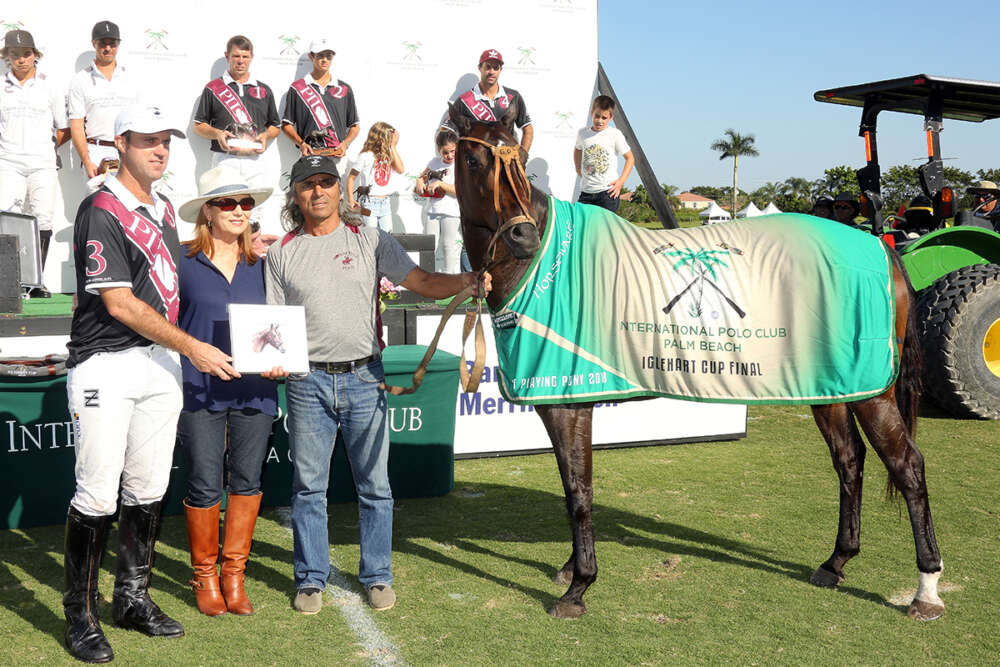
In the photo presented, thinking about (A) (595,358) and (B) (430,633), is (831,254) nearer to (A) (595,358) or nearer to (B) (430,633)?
(A) (595,358)

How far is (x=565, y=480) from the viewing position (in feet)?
13.7

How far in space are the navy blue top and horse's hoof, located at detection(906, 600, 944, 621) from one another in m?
3.14

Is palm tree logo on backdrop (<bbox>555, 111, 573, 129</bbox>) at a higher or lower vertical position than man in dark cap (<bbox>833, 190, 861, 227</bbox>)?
higher

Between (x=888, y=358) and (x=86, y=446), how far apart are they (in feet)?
11.7

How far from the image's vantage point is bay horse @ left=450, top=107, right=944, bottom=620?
3959 millimetres

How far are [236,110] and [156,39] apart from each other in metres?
1.19

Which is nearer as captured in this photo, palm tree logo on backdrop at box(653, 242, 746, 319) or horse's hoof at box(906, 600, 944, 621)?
horse's hoof at box(906, 600, 944, 621)

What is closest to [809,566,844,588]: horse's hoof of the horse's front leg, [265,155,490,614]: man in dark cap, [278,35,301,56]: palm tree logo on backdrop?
the horse's front leg

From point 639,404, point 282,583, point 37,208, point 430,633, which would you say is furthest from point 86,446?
point 37,208

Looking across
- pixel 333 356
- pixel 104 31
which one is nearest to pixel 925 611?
pixel 333 356

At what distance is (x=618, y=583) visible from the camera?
4449 mm

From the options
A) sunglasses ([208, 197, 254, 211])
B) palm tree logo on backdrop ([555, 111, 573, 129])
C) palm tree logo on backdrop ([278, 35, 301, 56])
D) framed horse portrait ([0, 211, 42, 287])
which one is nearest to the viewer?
sunglasses ([208, 197, 254, 211])

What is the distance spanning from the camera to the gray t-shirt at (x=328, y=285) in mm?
3951

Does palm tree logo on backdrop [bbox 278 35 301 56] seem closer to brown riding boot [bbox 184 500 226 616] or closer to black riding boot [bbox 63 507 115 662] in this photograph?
brown riding boot [bbox 184 500 226 616]
